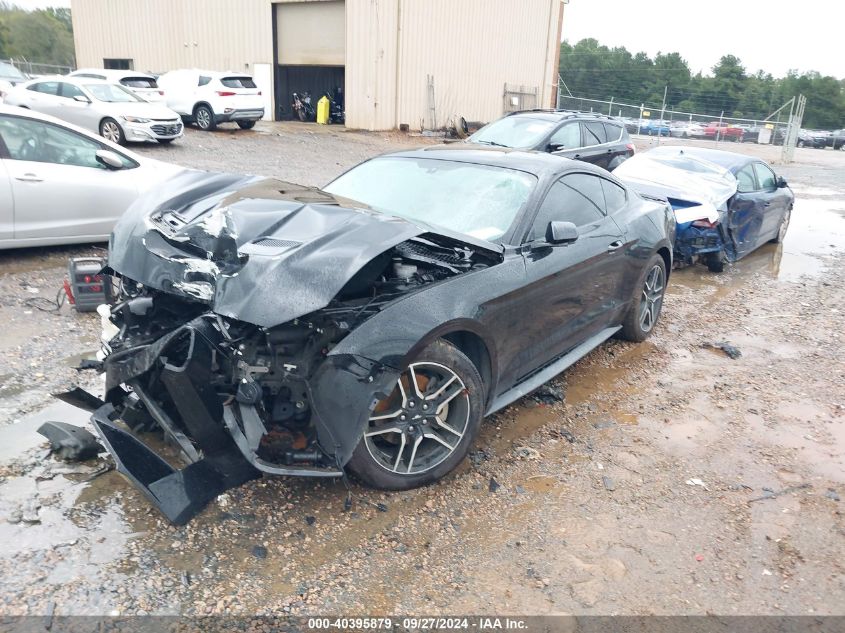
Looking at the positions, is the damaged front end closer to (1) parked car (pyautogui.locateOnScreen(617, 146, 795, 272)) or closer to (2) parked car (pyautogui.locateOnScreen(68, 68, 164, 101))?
(1) parked car (pyautogui.locateOnScreen(617, 146, 795, 272))

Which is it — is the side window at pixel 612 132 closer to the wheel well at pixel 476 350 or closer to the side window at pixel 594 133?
the side window at pixel 594 133

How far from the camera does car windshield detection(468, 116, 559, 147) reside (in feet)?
36.3

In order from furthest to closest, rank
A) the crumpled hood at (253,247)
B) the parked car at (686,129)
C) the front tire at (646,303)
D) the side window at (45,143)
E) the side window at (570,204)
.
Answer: the parked car at (686,129) → the side window at (45,143) → the front tire at (646,303) → the side window at (570,204) → the crumpled hood at (253,247)

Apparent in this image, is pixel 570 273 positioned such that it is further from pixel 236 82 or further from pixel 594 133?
pixel 236 82

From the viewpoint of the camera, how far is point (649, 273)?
18.7 ft

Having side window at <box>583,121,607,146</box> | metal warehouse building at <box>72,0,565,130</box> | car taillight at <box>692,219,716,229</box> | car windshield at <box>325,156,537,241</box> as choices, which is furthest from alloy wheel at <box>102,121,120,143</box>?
car taillight at <box>692,219,716,229</box>

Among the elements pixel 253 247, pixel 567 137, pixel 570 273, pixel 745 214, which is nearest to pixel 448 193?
pixel 570 273

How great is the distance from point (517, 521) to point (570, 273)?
70.3 inches

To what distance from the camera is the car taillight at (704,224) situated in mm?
8172

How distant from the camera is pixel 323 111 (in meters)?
25.0

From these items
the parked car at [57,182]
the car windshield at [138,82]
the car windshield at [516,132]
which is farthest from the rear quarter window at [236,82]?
the parked car at [57,182]

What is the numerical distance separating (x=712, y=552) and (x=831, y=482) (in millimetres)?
1251

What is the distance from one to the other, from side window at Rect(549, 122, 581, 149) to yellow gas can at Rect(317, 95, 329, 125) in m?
15.4

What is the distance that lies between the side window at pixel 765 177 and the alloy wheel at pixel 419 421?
27.2 ft
